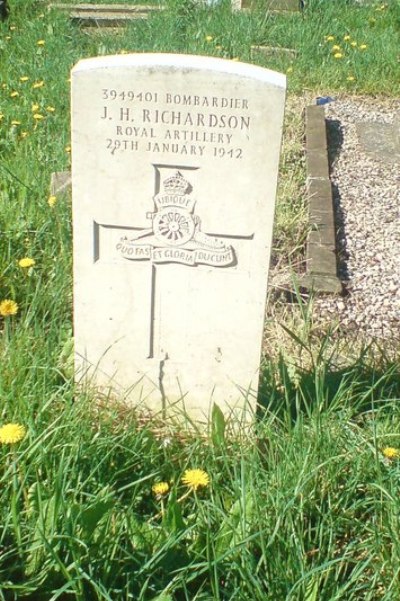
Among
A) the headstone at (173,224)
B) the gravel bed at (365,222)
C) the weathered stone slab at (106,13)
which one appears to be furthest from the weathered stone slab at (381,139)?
→ the headstone at (173,224)

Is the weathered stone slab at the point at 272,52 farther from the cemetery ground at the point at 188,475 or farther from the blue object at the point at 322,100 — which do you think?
the cemetery ground at the point at 188,475

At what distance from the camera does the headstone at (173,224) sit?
8.24ft

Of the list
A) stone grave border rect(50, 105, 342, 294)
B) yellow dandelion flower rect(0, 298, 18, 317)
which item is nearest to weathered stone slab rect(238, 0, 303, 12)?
stone grave border rect(50, 105, 342, 294)

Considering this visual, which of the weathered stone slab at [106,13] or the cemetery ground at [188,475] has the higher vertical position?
the weathered stone slab at [106,13]

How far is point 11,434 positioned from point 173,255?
0.76m

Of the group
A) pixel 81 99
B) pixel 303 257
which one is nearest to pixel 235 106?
pixel 81 99

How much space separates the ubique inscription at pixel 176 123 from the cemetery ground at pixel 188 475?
711mm

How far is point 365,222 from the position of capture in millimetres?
4781

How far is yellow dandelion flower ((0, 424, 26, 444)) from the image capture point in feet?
7.36

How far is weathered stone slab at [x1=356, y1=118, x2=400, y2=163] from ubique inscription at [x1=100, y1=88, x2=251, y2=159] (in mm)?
3258

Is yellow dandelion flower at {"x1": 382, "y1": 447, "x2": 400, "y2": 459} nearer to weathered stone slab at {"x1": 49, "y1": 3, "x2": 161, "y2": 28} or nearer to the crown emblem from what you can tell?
the crown emblem

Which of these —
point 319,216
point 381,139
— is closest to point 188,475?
point 319,216

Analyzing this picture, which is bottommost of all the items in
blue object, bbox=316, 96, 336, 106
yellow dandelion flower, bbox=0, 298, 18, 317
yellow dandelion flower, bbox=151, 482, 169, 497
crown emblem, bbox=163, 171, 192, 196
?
yellow dandelion flower, bbox=151, 482, 169, 497

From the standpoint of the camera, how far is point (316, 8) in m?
7.60
